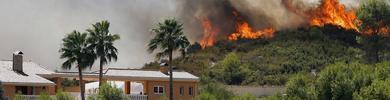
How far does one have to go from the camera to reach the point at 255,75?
510 ft

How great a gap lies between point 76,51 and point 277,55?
9669cm

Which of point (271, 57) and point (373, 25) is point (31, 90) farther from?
point (271, 57)

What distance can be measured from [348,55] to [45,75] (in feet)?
312

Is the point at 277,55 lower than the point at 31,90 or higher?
higher

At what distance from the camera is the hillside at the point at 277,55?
513 feet

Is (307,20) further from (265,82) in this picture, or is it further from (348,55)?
(265,82)

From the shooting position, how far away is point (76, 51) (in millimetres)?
80188

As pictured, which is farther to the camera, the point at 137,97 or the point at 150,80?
the point at 150,80

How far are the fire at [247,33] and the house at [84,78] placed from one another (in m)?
96.2

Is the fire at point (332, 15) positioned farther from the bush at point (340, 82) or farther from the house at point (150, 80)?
the bush at point (340, 82)

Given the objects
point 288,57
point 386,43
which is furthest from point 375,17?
point 288,57

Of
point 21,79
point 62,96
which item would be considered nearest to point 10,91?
point 21,79

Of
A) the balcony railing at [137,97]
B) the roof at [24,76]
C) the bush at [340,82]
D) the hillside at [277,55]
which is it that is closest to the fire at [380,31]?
the hillside at [277,55]

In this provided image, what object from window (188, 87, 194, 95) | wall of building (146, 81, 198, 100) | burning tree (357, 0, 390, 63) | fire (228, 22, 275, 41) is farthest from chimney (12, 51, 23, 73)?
fire (228, 22, 275, 41)
